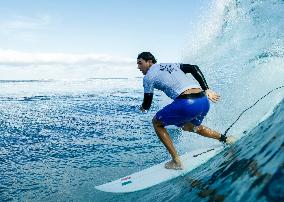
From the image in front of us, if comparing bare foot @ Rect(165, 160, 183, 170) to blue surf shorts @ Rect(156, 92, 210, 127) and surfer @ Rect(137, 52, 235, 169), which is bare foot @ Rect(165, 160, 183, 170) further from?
blue surf shorts @ Rect(156, 92, 210, 127)

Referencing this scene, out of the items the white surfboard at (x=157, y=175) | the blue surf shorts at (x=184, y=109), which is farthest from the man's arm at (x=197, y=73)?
the white surfboard at (x=157, y=175)

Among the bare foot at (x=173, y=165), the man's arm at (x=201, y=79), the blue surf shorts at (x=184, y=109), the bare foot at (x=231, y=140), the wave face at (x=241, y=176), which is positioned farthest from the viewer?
the bare foot at (x=231, y=140)

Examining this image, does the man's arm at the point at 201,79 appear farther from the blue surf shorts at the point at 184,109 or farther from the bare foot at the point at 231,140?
the bare foot at the point at 231,140

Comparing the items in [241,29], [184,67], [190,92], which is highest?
[241,29]

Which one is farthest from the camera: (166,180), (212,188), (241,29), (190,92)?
(241,29)

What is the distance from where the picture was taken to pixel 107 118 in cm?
1955

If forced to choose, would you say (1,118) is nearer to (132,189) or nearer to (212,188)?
(132,189)

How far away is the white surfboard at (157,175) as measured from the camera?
20.7 feet

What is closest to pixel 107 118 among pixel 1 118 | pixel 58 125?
pixel 58 125

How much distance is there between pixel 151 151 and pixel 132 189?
15.3 ft

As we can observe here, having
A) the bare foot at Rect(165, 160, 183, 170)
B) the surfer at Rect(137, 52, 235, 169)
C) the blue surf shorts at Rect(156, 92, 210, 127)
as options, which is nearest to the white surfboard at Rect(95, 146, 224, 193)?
the bare foot at Rect(165, 160, 183, 170)

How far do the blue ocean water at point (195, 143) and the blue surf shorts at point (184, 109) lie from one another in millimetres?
807

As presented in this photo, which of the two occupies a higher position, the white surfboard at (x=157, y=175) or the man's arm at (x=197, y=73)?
the man's arm at (x=197, y=73)

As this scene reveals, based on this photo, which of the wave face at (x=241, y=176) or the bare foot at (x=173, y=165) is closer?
the wave face at (x=241, y=176)
